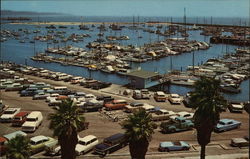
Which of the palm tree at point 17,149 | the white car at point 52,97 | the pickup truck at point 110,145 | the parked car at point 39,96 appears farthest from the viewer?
the parked car at point 39,96

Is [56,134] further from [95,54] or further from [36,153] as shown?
[95,54]

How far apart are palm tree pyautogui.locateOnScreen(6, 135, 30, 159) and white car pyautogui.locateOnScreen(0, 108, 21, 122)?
66.5ft

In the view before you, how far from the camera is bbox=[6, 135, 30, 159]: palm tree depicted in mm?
18062

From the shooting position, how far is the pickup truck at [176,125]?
34344 mm

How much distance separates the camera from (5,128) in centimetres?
3547

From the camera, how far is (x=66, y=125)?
20484 millimetres

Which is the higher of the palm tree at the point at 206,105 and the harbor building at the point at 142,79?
the palm tree at the point at 206,105

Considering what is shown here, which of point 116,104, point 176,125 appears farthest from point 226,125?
point 116,104

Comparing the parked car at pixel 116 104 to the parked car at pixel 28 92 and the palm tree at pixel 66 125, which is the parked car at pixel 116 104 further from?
the palm tree at pixel 66 125

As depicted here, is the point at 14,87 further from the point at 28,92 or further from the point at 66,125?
the point at 66,125

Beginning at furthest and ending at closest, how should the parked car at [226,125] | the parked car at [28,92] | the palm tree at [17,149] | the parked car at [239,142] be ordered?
1. the parked car at [28,92]
2. the parked car at [226,125]
3. the parked car at [239,142]
4. the palm tree at [17,149]

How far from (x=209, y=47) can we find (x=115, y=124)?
4439 inches

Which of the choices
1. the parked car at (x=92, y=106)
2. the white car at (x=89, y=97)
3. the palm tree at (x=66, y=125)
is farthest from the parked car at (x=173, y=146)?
the white car at (x=89, y=97)

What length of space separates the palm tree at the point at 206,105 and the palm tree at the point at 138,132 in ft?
13.1
